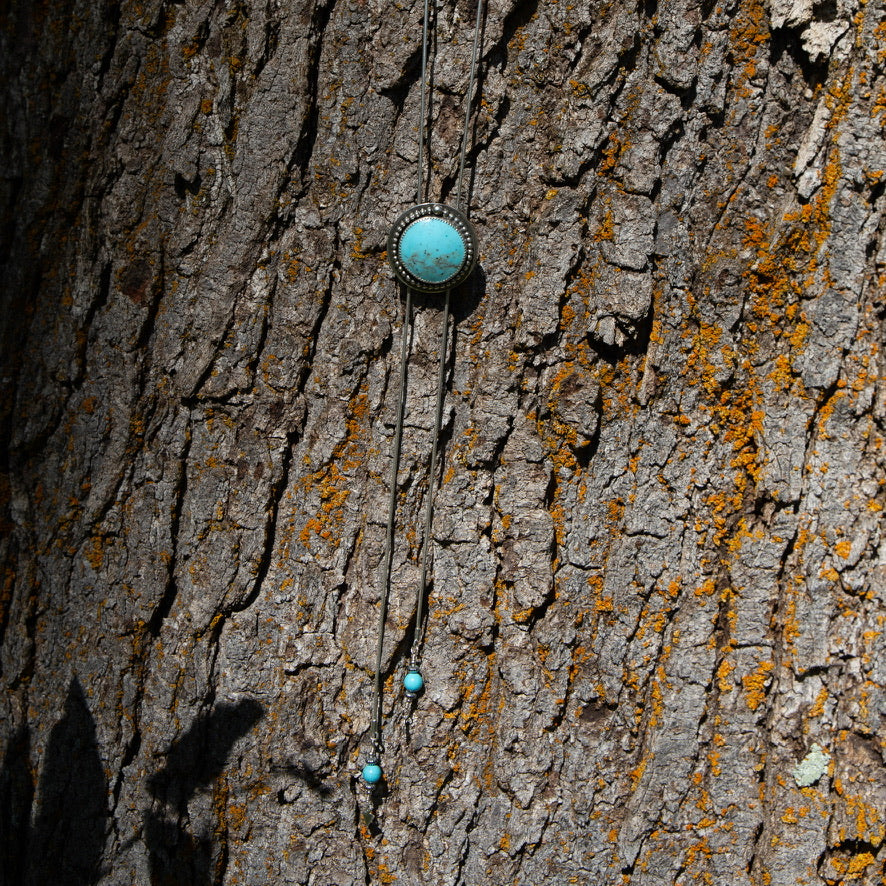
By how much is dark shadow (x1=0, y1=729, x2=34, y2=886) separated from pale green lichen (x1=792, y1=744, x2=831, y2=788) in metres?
1.66

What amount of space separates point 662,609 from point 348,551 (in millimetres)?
669

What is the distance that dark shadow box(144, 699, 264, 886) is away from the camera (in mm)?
1545

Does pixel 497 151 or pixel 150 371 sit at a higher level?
pixel 497 151

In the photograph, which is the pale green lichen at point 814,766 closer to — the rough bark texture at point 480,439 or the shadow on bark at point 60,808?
the rough bark texture at point 480,439

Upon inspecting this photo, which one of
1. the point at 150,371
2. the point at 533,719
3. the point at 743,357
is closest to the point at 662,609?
the point at 533,719

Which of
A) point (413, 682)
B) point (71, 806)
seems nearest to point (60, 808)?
point (71, 806)

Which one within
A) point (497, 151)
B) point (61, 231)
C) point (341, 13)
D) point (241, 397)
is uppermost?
point (341, 13)

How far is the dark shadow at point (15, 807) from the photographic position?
5.33ft

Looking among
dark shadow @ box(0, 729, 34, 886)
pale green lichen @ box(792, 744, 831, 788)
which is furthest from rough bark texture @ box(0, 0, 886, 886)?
dark shadow @ box(0, 729, 34, 886)

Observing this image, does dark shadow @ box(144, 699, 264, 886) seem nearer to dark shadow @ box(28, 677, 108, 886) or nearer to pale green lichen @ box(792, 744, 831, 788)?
dark shadow @ box(28, 677, 108, 886)

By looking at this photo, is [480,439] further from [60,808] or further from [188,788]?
[60,808]

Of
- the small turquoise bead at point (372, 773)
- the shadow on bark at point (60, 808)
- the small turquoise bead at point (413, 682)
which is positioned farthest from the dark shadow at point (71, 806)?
the small turquoise bead at point (413, 682)

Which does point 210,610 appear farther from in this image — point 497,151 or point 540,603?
point 497,151

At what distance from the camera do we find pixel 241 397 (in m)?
1.53
